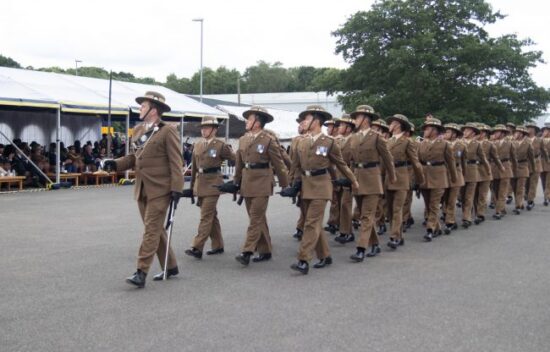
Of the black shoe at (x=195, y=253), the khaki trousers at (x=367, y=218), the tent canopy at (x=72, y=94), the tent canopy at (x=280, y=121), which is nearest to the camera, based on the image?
the black shoe at (x=195, y=253)

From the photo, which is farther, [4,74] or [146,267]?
[4,74]

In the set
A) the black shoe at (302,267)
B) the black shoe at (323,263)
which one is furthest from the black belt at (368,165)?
the black shoe at (302,267)

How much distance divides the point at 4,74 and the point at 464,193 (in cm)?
1499

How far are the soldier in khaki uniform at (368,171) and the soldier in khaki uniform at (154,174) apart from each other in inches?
105

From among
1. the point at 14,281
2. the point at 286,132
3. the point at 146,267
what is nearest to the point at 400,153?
the point at 146,267

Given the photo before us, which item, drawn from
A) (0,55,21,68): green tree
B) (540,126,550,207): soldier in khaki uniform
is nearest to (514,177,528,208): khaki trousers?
(540,126,550,207): soldier in khaki uniform

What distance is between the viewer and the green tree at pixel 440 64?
31.8m

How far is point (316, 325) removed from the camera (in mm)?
5309

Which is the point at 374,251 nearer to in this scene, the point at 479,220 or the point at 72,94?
the point at 479,220

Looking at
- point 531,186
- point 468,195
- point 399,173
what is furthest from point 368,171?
point 531,186

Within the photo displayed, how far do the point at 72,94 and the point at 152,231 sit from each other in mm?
15258

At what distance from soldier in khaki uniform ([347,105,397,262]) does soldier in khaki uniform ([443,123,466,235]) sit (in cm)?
278

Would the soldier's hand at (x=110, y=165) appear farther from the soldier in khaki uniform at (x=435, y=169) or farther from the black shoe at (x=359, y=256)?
the soldier in khaki uniform at (x=435, y=169)

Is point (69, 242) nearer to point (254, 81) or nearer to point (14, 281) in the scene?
point (14, 281)
